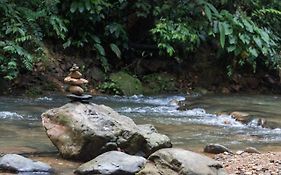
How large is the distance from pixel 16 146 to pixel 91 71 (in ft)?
20.8

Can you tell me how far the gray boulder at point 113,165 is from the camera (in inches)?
162

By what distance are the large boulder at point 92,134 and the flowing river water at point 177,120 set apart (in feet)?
0.65

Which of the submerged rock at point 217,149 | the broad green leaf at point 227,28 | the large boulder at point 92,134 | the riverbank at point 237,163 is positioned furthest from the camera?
the broad green leaf at point 227,28

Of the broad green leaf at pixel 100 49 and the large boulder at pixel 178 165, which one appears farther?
the broad green leaf at pixel 100 49

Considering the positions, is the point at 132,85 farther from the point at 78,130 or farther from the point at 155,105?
the point at 78,130

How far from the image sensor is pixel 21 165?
4.20m

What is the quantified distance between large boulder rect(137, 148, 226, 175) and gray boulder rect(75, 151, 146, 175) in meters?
0.14

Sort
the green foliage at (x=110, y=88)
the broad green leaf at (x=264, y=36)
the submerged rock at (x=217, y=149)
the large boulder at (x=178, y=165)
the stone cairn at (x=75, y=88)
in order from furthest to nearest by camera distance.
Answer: the broad green leaf at (x=264, y=36), the green foliage at (x=110, y=88), the submerged rock at (x=217, y=149), the stone cairn at (x=75, y=88), the large boulder at (x=178, y=165)

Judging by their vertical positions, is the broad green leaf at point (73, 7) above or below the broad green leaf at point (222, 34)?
above

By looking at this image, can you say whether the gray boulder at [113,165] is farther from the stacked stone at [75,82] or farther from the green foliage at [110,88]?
the green foliage at [110,88]

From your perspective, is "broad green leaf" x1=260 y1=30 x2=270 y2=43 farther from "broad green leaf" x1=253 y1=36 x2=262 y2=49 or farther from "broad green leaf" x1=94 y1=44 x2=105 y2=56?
"broad green leaf" x1=94 y1=44 x2=105 y2=56

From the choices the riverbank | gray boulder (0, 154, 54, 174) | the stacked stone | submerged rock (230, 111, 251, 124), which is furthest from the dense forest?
gray boulder (0, 154, 54, 174)

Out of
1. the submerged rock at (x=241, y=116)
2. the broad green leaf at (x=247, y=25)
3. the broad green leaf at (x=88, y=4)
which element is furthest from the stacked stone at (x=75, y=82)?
the broad green leaf at (x=247, y=25)

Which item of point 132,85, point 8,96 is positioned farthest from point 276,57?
point 8,96
